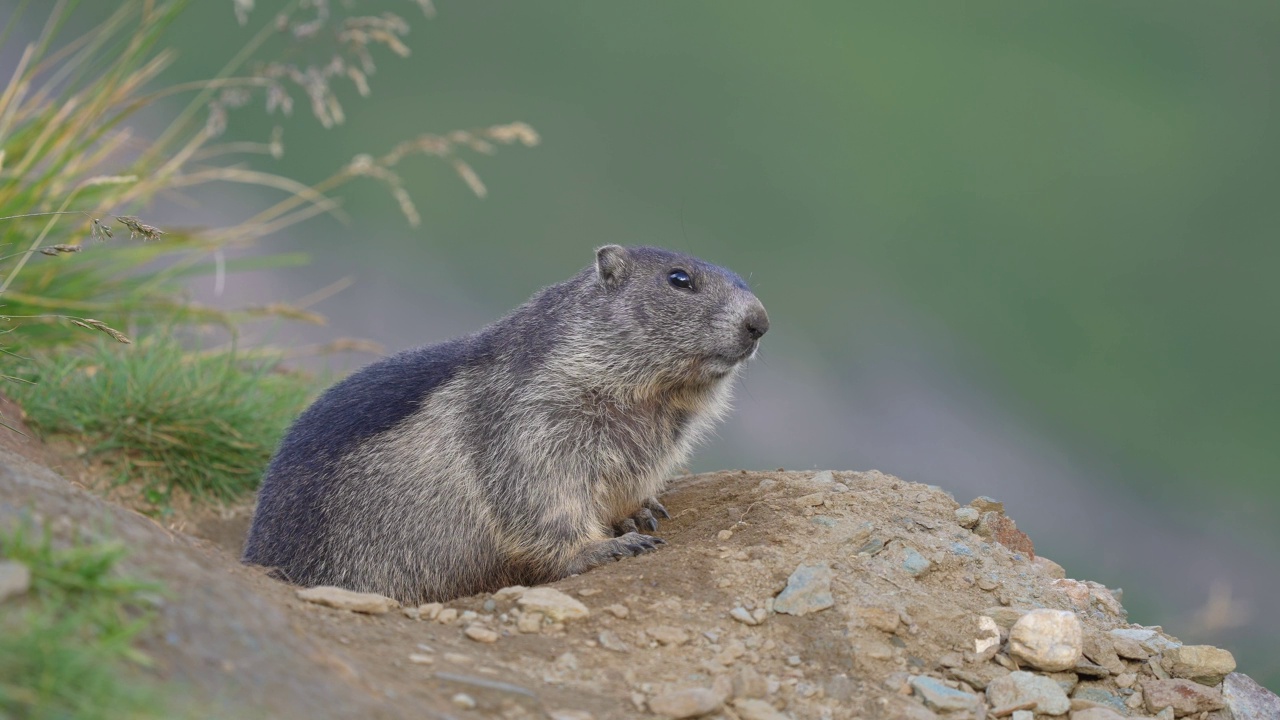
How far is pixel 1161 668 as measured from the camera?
4.67m

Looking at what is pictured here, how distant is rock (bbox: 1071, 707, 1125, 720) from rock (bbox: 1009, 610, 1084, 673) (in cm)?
24

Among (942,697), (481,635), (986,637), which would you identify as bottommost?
(481,635)

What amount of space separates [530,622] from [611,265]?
2124mm

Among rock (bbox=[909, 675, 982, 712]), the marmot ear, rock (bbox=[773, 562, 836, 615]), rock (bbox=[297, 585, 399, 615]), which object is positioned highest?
the marmot ear

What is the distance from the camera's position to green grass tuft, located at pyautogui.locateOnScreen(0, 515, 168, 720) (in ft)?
8.42

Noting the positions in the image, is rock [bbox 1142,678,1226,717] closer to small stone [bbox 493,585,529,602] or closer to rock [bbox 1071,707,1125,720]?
rock [bbox 1071,707,1125,720]

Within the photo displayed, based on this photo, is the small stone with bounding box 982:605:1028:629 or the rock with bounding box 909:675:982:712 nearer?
the rock with bounding box 909:675:982:712

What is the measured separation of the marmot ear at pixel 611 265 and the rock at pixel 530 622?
6.59 feet

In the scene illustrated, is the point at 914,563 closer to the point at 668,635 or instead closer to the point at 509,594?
the point at 668,635

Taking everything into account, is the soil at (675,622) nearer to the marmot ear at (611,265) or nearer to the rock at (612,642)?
the rock at (612,642)

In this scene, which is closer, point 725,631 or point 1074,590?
point 725,631

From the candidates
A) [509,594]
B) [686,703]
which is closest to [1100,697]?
[686,703]

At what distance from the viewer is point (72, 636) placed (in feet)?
9.15

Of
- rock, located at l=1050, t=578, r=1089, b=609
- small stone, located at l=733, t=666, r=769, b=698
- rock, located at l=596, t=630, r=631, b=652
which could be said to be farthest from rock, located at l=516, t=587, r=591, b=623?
rock, located at l=1050, t=578, r=1089, b=609
